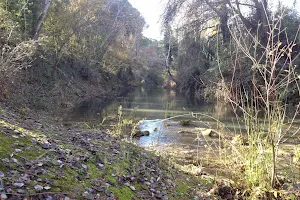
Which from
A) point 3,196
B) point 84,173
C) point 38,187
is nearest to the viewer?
point 3,196

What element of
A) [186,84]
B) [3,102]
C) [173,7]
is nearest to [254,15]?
[173,7]

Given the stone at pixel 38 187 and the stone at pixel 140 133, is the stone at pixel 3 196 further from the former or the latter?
the stone at pixel 140 133

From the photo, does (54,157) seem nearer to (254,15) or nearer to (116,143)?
(116,143)

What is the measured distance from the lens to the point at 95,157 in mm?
4113

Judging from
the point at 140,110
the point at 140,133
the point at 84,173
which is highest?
the point at 84,173

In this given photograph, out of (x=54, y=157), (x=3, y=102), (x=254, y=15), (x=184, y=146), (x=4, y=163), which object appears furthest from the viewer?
(x=254, y=15)

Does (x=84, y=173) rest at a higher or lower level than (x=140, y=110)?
higher

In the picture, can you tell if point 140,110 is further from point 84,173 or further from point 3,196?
point 3,196

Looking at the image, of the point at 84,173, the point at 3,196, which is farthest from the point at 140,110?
the point at 3,196

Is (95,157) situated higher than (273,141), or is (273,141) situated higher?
(273,141)

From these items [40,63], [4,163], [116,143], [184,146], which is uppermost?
[40,63]

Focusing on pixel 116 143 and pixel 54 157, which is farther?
pixel 116 143

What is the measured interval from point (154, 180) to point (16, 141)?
201 centimetres

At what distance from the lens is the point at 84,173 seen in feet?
11.2
